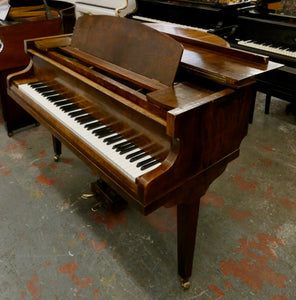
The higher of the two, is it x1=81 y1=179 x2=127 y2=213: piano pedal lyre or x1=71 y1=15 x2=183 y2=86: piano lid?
x1=71 y1=15 x2=183 y2=86: piano lid

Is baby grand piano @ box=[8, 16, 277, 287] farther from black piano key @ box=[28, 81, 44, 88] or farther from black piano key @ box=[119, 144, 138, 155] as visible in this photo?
Answer: black piano key @ box=[28, 81, 44, 88]

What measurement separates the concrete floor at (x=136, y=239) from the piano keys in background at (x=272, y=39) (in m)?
0.74

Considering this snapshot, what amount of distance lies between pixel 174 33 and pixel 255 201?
1.42m

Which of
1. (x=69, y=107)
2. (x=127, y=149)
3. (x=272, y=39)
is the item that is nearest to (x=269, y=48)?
(x=272, y=39)

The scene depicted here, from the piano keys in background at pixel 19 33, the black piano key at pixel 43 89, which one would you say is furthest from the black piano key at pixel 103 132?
the piano keys in background at pixel 19 33

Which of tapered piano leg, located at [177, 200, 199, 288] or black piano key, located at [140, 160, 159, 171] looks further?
tapered piano leg, located at [177, 200, 199, 288]

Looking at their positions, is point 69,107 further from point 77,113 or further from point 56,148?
point 56,148

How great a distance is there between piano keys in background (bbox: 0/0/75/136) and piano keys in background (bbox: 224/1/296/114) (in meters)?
1.81

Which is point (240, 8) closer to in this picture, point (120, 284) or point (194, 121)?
point (194, 121)

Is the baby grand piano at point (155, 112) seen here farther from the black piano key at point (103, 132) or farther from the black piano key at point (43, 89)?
the black piano key at point (43, 89)

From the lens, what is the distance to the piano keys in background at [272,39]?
3045 millimetres

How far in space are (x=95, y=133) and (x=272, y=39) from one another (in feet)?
8.03

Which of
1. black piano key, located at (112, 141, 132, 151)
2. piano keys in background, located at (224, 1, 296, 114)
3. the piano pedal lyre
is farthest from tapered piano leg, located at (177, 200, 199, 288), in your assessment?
piano keys in background, located at (224, 1, 296, 114)

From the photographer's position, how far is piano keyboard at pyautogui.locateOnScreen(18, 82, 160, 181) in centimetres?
146
